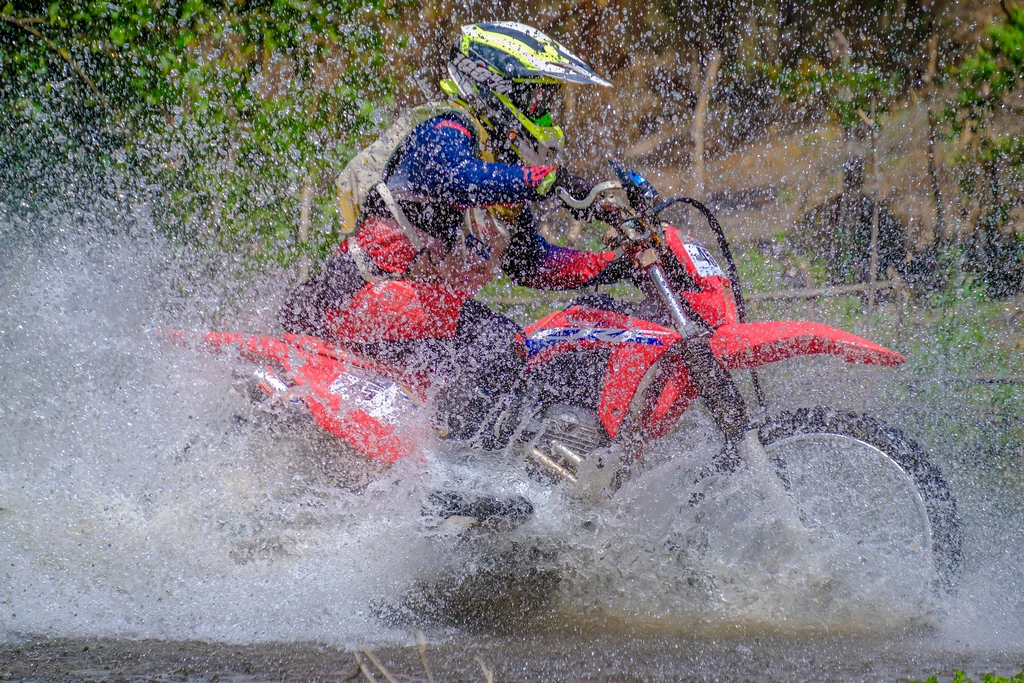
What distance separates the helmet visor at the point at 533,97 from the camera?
245 centimetres

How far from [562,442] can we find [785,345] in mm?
732

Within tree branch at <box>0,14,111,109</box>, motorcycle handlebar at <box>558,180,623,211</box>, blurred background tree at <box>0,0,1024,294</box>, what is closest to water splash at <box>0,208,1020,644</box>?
motorcycle handlebar at <box>558,180,623,211</box>

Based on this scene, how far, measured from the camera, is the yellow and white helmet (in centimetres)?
240

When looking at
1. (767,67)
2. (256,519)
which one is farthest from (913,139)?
(256,519)

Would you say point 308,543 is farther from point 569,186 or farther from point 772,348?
point 772,348

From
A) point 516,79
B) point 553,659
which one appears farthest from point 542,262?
point 553,659

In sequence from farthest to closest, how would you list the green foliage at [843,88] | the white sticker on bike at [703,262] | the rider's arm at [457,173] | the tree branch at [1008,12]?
1. the green foliage at [843,88]
2. the tree branch at [1008,12]
3. the white sticker on bike at [703,262]
4. the rider's arm at [457,173]

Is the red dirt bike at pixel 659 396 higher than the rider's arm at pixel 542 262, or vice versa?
the rider's arm at pixel 542 262

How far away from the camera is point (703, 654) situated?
2127mm

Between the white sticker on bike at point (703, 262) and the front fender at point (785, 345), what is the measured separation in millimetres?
180

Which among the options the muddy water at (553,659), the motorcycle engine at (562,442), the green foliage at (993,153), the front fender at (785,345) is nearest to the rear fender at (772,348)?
the front fender at (785,345)

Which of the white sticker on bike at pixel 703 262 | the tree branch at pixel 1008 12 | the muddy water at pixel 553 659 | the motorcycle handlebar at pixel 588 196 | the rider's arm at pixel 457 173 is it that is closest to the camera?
the muddy water at pixel 553 659

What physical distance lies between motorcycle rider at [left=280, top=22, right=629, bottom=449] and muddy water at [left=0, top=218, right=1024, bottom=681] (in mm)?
285

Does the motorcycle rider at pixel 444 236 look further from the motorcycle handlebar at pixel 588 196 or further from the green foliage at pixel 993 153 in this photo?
the green foliage at pixel 993 153
